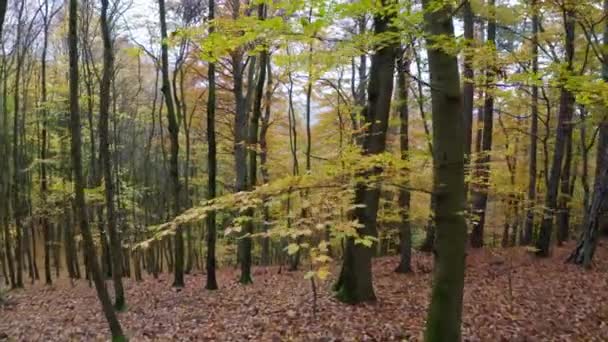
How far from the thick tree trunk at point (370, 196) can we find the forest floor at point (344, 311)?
0.35m

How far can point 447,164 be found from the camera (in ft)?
12.4

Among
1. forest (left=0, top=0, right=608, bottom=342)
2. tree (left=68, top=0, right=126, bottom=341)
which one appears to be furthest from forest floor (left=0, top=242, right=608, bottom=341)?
tree (left=68, top=0, right=126, bottom=341)

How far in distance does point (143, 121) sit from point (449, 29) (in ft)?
83.4

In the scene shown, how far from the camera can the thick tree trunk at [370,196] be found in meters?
7.75

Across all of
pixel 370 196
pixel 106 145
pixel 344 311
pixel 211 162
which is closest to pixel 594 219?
pixel 370 196

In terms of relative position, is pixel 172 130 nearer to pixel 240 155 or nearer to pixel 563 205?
pixel 240 155

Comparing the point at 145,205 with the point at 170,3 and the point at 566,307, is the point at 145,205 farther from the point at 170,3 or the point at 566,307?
the point at 566,307

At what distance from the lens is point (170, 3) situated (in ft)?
50.3

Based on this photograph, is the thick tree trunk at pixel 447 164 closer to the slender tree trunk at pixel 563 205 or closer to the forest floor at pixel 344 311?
the forest floor at pixel 344 311

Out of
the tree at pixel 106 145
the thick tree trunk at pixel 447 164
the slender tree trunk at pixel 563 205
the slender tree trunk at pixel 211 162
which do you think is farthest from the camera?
the slender tree trunk at pixel 563 205

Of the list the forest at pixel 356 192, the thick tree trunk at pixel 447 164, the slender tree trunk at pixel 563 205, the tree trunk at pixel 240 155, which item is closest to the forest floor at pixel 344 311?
the forest at pixel 356 192

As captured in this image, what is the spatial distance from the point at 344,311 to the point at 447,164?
459 cm

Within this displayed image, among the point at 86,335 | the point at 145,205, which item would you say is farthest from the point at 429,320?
the point at 145,205

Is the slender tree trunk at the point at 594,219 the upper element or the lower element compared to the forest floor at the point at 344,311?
upper
